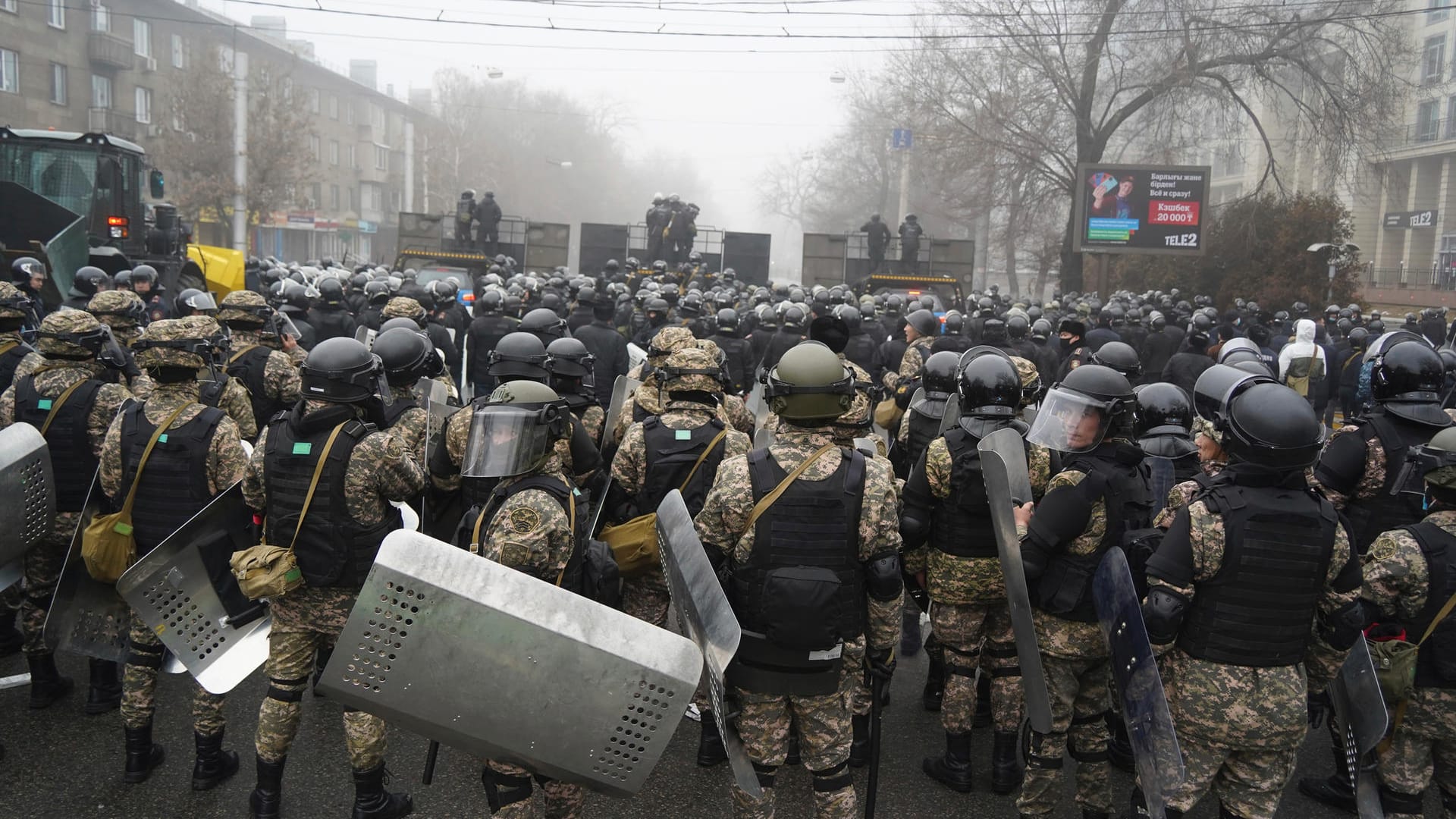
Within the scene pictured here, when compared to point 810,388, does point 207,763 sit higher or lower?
lower

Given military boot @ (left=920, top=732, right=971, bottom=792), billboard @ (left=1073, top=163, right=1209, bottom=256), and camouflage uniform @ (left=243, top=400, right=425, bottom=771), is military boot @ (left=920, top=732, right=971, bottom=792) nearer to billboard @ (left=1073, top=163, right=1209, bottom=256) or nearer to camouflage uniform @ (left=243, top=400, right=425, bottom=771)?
camouflage uniform @ (left=243, top=400, right=425, bottom=771)

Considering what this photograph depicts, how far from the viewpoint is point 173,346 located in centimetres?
482

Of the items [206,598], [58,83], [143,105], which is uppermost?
[143,105]

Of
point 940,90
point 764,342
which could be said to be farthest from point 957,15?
point 764,342

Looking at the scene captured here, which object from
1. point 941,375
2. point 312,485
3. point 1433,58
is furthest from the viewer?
point 1433,58

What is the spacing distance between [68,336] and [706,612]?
4086mm

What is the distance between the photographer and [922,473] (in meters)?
4.64

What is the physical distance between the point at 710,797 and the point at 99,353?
4136mm

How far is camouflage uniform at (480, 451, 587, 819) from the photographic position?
3.46 metres

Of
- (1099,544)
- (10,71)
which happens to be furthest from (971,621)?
(10,71)

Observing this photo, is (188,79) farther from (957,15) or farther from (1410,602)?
(1410,602)

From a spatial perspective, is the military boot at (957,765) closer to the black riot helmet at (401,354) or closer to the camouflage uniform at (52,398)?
the black riot helmet at (401,354)

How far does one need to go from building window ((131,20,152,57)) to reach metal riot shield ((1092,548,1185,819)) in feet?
154

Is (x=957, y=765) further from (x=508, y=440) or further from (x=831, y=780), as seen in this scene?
(x=508, y=440)
